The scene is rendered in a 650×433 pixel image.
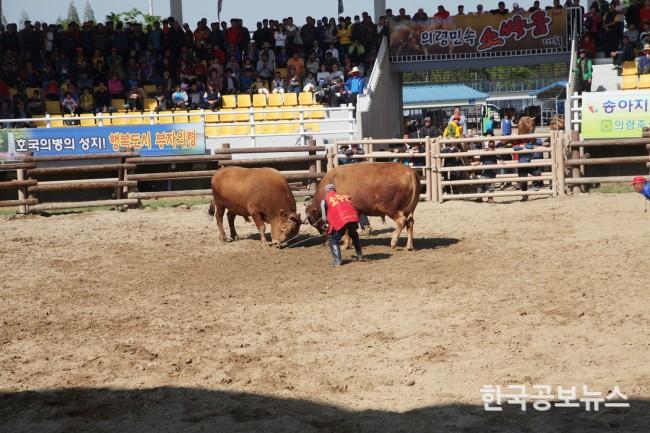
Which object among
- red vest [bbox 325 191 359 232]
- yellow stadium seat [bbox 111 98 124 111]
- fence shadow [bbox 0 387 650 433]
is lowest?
fence shadow [bbox 0 387 650 433]

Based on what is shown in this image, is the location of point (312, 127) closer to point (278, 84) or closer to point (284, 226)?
point (278, 84)

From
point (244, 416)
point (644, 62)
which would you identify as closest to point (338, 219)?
point (244, 416)

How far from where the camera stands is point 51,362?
8258 mm

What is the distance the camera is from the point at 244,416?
6.66 m

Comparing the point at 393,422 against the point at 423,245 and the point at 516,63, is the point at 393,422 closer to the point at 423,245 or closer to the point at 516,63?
the point at 423,245

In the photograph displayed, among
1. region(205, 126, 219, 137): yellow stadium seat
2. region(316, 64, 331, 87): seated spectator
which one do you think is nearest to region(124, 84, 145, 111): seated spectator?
region(205, 126, 219, 137): yellow stadium seat

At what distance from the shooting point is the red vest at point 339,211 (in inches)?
473

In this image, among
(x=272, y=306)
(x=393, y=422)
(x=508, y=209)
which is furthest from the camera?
(x=508, y=209)

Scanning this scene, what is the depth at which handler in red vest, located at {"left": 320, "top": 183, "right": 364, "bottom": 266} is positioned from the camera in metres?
12.0

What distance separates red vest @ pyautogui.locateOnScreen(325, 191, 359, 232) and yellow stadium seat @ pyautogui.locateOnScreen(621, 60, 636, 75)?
13731mm

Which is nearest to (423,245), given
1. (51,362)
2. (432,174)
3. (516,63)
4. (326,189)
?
(326,189)

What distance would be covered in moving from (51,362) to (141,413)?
70.1 inches

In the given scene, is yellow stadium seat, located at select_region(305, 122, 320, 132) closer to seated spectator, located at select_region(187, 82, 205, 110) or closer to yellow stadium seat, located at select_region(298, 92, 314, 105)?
yellow stadium seat, located at select_region(298, 92, 314, 105)

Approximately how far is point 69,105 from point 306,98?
631cm
